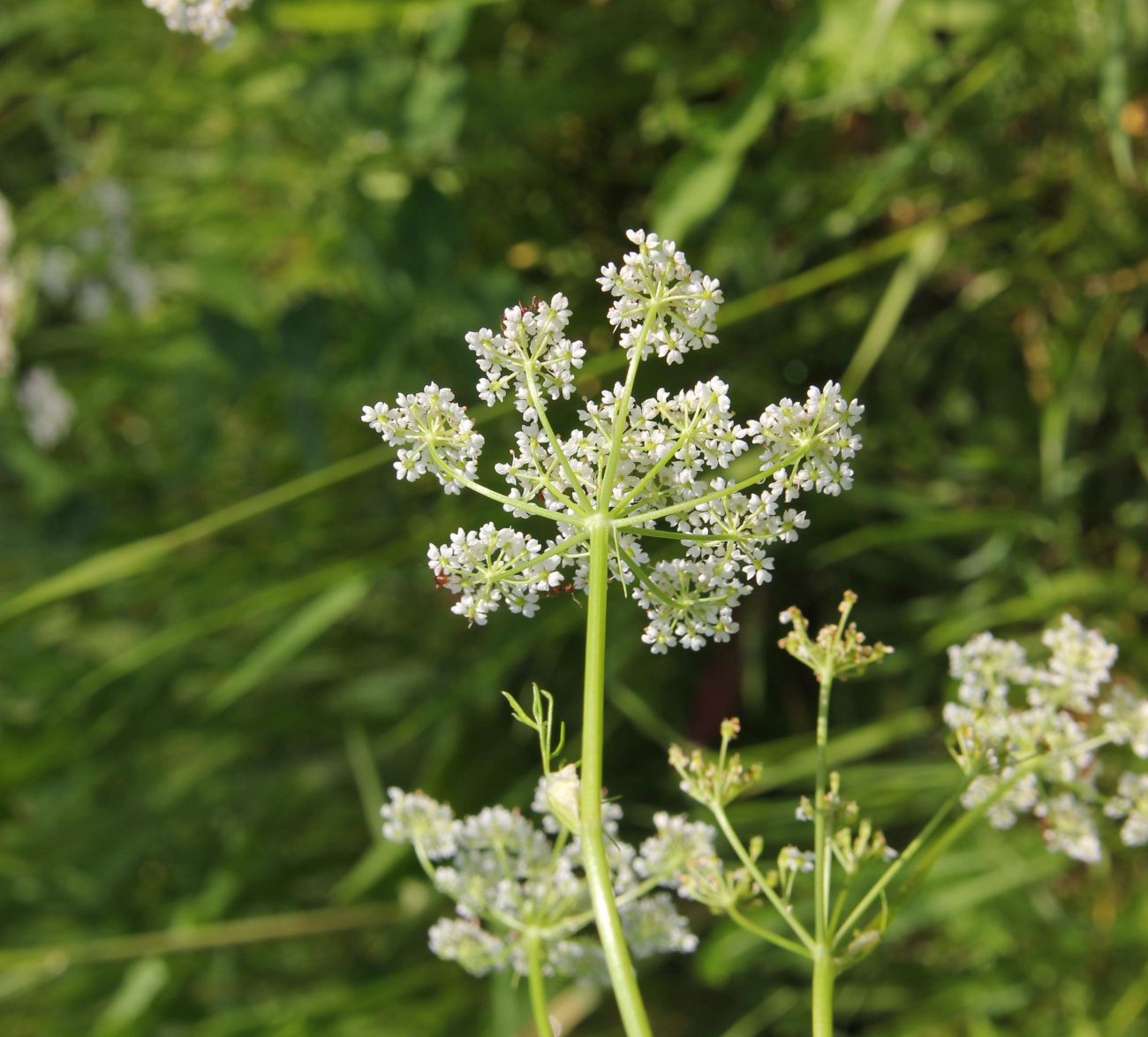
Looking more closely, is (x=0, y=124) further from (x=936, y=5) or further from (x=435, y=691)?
(x=936, y=5)

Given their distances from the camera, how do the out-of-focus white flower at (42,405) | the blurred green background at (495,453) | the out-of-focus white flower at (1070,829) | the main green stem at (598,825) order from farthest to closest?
the out-of-focus white flower at (42,405) → the blurred green background at (495,453) → the out-of-focus white flower at (1070,829) → the main green stem at (598,825)

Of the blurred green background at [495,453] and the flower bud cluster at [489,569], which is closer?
the flower bud cluster at [489,569]

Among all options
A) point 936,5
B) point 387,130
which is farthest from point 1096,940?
point 387,130

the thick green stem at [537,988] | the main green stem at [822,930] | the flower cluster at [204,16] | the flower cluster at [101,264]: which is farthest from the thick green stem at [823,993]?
the flower cluster at [101,264]

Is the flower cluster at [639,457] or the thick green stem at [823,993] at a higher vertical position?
the flower cluster at [639,457]

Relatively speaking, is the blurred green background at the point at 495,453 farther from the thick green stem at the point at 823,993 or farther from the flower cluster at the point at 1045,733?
the thick green stem at the point at 823,993

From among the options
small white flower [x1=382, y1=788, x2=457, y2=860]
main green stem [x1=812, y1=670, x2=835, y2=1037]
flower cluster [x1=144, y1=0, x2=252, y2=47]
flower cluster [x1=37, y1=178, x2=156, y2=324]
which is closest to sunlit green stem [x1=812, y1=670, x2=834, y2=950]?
main green stem [x1=812, y1=670, x2=835, y2=1037]
